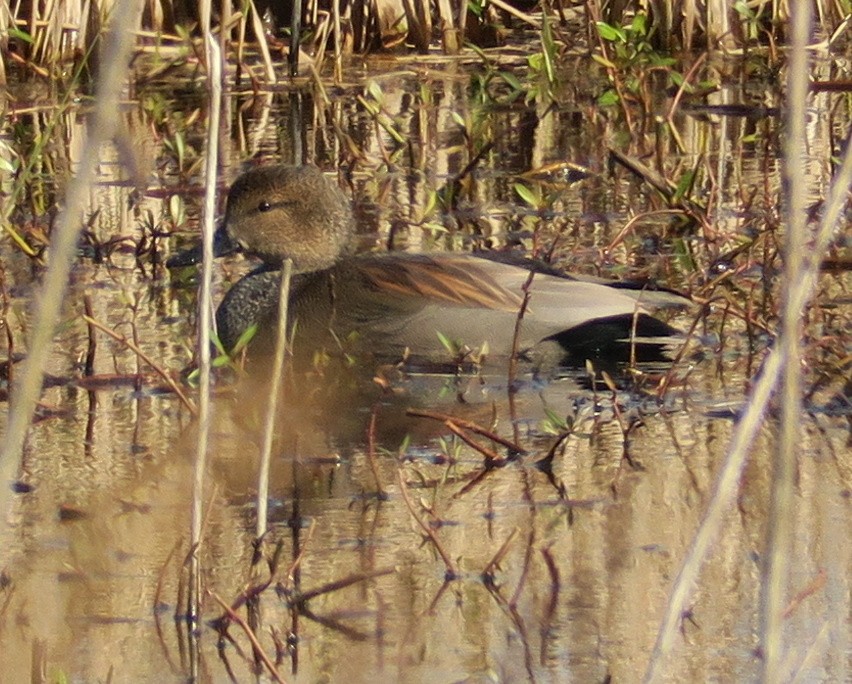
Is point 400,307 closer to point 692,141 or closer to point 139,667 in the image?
point 139,667

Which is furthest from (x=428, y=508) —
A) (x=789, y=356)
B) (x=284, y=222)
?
(x=284, y=222)

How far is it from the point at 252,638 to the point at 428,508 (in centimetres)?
67

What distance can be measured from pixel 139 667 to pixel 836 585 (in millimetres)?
1134

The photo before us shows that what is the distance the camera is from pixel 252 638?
2705mm

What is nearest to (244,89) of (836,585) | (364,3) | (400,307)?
(364,3)

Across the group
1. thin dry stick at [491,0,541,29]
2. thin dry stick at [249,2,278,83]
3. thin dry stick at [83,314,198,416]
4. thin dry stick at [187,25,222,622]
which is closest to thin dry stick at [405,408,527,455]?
thin dry stick at [83,314,198,416]

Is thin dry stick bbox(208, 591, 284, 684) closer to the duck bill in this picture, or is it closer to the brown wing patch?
the brown wing patch

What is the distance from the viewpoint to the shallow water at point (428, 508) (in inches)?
112

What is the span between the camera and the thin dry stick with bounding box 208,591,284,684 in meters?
2.62

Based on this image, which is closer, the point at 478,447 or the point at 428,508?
the point at 428,508

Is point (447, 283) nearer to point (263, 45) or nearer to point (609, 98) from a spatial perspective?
point (609, 98)

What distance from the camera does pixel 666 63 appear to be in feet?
24.2

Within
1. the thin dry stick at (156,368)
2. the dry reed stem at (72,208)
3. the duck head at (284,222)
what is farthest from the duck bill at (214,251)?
the dry reed stem at (72,208)

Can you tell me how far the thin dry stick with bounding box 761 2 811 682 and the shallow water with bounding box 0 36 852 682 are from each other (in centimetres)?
36
